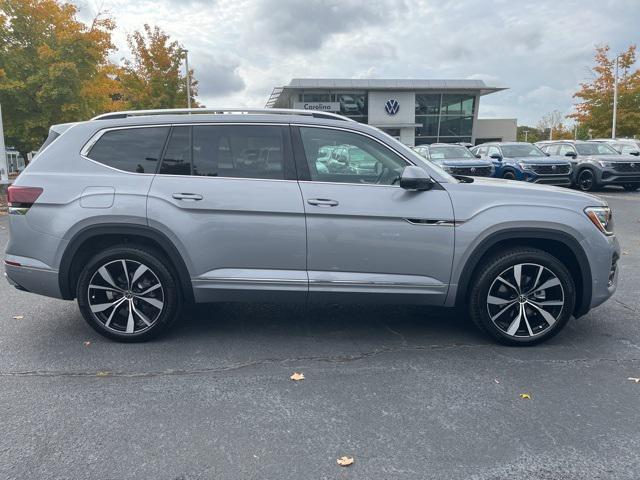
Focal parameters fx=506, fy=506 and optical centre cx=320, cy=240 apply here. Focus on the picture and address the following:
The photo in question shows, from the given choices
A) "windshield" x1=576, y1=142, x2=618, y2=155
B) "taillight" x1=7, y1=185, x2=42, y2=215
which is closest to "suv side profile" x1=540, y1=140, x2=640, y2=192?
"windshield" x1=576, y1=142, x2=618, y2=155

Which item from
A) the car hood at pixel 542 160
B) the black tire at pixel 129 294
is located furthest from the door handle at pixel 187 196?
the car hood at pixel 542 160

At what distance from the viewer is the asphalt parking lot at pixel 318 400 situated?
8.62ft

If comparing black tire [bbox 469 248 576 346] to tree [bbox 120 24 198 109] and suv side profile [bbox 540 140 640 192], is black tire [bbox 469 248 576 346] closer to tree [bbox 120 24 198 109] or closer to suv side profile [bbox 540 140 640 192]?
suv side profile [bbox 540 140 640 192]

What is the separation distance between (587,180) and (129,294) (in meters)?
16.7

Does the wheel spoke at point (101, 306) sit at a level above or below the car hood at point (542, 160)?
below

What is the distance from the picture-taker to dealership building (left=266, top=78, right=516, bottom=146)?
40.9 metres

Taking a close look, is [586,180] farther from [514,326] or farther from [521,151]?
[514,326]

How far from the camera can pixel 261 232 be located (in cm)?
395

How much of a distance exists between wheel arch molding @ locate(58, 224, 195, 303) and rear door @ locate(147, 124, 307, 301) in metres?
0.07

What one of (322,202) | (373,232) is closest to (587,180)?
(373,232)

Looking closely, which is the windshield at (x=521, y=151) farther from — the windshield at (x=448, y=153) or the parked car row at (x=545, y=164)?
the windshield at (x=448, y=153)

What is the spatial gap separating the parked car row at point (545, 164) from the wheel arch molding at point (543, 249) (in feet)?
38.9

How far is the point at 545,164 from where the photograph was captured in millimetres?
16297

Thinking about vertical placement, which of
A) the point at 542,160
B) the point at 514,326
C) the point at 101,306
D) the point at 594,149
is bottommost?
the point at 514,326
